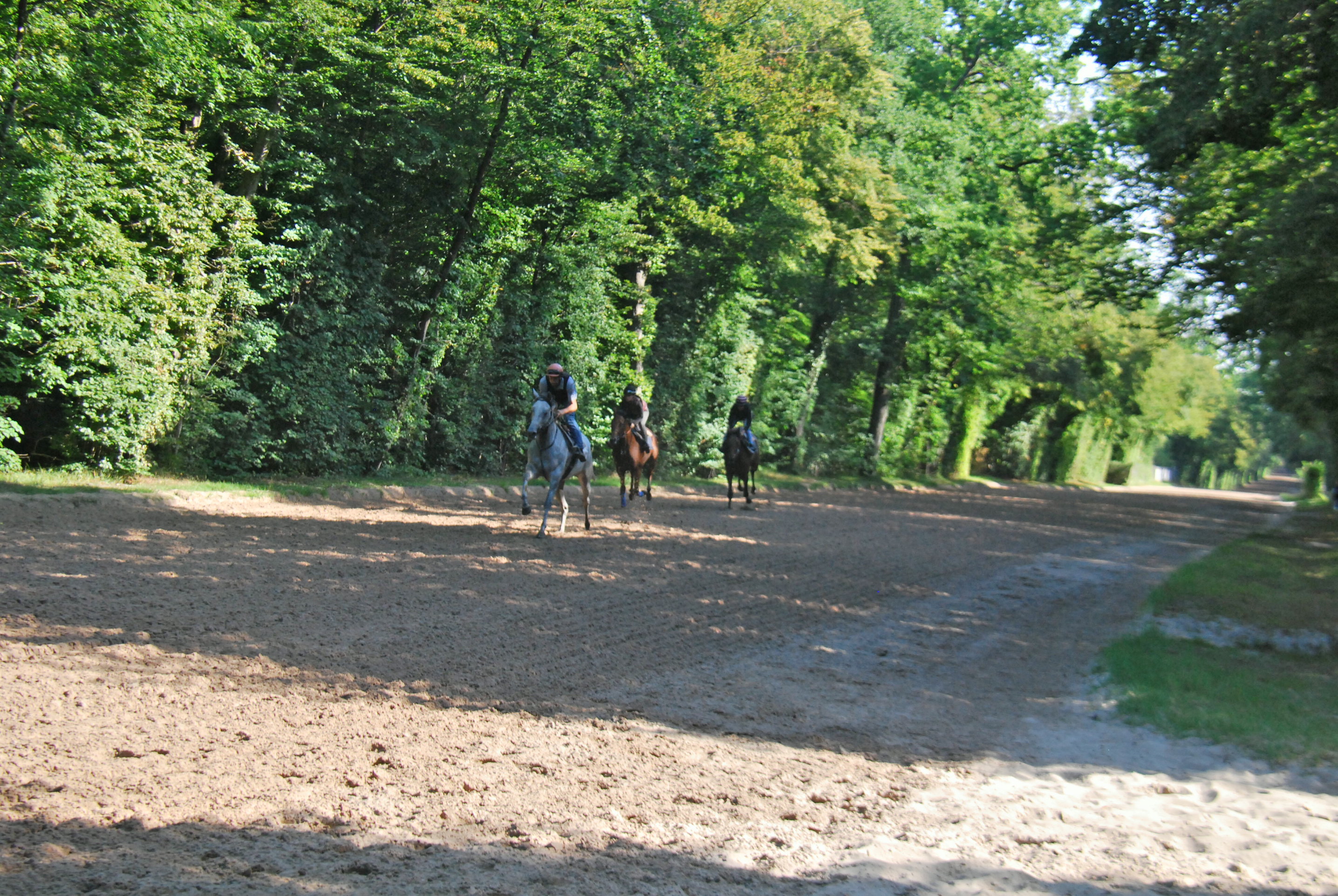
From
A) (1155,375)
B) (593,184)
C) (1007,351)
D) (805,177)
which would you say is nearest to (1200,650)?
(593,184)

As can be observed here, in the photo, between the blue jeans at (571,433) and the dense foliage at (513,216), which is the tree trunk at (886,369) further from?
the blue jeans at (571,433)

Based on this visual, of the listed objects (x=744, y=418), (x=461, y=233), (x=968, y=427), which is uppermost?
(x=461, y=233)

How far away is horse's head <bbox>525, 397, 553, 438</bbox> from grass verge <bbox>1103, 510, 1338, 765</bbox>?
7871 millimetres

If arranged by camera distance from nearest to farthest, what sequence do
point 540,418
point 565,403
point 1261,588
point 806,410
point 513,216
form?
point 540,418
point 565,403
point 1261,588
point 513,216
point 806,410

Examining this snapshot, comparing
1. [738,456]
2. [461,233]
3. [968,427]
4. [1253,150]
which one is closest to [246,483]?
[461,233]

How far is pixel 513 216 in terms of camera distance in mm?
23141

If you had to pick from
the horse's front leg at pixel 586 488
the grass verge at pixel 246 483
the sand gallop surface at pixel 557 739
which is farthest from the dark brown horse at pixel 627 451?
the sand gallop surface at pixel 557 739

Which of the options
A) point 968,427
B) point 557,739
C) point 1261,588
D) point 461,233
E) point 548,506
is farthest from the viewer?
point 968,427

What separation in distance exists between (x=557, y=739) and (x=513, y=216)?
18352 mm

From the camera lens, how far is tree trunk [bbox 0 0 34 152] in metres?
13.3

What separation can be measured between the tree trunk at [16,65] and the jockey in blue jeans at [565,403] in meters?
7.55

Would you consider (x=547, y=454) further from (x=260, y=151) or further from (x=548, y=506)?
(x=260, y=151)

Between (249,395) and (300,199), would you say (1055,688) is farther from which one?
(300,199)

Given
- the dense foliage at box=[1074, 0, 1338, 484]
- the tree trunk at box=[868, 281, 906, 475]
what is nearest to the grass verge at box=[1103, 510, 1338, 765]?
the dense foliage at box=[1074, 0, 1338, 484]
